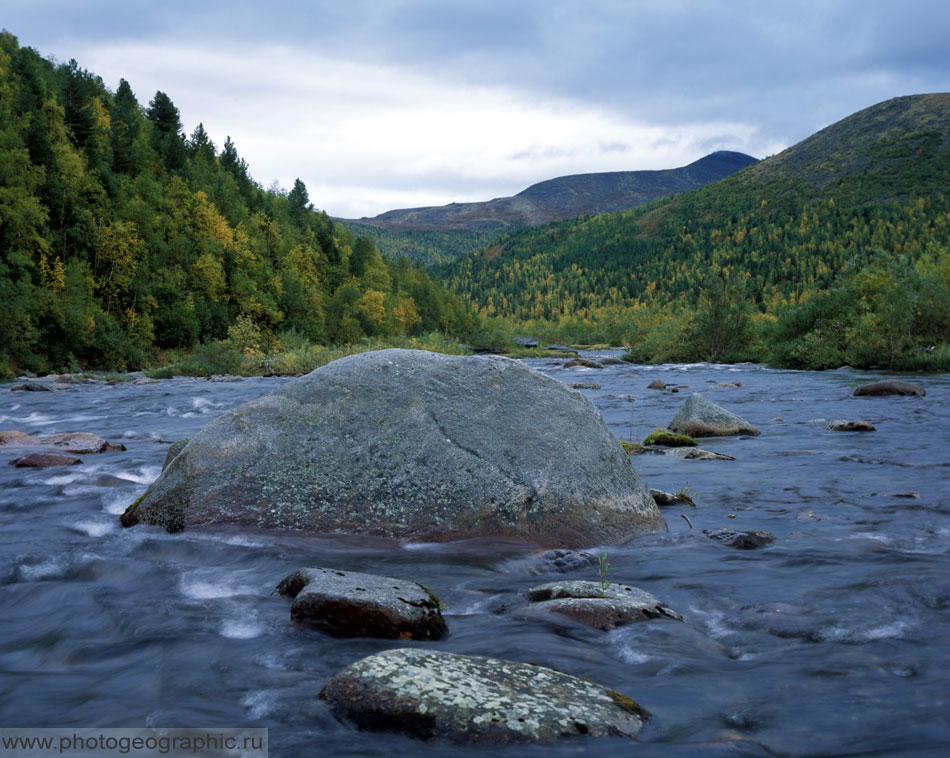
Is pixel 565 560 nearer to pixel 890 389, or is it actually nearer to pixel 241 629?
pixel 241 629

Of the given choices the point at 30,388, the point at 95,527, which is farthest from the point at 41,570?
the point at 30,388

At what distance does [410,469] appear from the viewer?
589 centimetres

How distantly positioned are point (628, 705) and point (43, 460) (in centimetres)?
888

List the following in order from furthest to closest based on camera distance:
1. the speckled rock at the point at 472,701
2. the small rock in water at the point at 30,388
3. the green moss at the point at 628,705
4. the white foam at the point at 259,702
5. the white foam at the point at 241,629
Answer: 1. the small rock in water at the point at 30,388
2. the white foam at the point at 241,629
3. the white foam at the point at 259,702
4. the green moss at the point at 628,705
5. the speckled rock at the point at 472,701

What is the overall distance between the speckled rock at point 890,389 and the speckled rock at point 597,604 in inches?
649

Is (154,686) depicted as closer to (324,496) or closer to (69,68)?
(324,496)

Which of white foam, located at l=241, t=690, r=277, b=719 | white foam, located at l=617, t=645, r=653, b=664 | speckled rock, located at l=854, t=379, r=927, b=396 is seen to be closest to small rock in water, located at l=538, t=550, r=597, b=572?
white foam, located at l=617, t=645, r=653, b=664

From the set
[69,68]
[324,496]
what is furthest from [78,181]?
[324,496]

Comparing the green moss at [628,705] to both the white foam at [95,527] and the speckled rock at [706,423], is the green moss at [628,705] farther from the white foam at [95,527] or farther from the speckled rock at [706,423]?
the speckled rock at [706,423]

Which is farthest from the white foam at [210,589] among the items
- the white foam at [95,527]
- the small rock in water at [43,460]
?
the small rock in water at [43,460]

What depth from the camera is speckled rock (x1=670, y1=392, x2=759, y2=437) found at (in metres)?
12.1

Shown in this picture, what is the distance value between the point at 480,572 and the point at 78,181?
183 feet

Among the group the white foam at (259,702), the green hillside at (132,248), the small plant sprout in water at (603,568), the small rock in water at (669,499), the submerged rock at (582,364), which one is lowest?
the submerged rock at (582,364)

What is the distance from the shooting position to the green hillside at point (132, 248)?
129 feet
